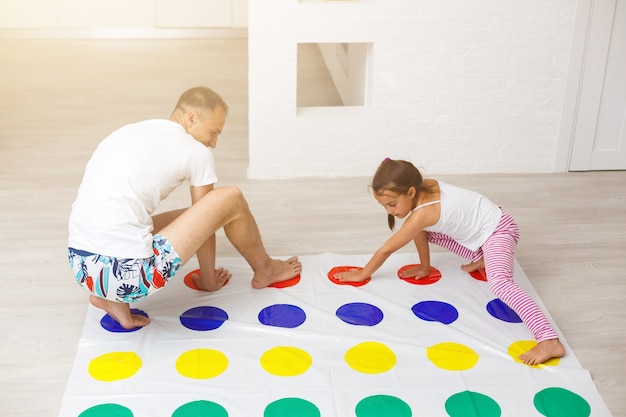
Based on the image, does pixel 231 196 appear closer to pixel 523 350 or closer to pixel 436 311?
pixel 436 311

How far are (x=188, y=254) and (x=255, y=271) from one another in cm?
46

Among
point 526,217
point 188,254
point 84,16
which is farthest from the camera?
point 84,16

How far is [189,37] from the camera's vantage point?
720 cm

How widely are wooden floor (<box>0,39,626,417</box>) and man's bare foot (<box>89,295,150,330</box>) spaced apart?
0.16 metres

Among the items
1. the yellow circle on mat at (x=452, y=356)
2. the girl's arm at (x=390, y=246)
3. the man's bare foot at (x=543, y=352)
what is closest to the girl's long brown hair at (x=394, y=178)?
the girl's arm at (x=390, y=246)

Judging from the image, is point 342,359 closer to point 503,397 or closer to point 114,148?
point 503,397

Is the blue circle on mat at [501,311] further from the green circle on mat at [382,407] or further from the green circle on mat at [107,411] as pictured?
the green circle on mat at [107,411]

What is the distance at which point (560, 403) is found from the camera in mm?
2324

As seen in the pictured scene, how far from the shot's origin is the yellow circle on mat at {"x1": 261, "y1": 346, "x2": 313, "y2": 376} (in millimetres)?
2451

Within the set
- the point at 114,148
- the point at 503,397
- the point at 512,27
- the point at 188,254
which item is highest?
the point at 512,27

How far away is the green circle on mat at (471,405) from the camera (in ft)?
7.46

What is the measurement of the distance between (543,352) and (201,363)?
43.6 inches

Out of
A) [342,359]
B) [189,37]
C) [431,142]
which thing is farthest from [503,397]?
[189,37]

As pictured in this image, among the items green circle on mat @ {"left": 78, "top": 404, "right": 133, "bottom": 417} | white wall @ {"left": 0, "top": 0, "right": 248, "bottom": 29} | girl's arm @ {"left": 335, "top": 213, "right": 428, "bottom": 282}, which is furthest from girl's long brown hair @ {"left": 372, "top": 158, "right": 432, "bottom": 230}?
white wall @ {"left": 0, "top": 0, "right": 248, "bottom": 29}
